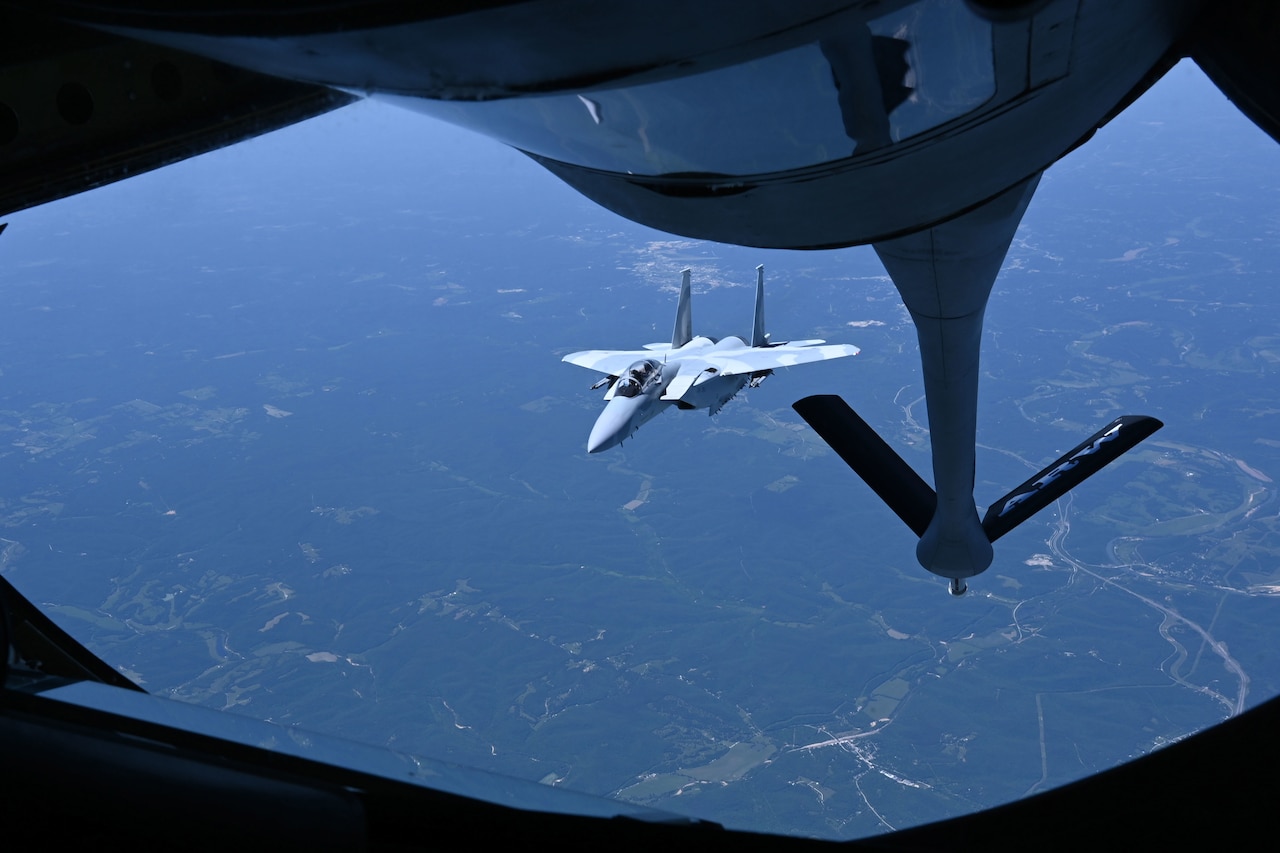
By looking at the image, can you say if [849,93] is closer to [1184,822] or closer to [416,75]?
[416,75]

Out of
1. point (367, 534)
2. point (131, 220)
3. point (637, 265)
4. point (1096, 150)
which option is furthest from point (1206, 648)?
point (131, 220)

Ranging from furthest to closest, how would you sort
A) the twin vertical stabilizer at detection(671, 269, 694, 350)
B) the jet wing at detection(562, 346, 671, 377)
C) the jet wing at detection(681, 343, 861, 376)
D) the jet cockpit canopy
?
1. the twin vertical stabilizer at detection(671, 269, 694, 350)
2. the jet wing at detection(562, 346, 671, 377)
3. the jet wing at detection(681, 343, 861, 376)
4. the jet cockpit canopy

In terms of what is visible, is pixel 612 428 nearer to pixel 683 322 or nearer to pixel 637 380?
pixel 637 380

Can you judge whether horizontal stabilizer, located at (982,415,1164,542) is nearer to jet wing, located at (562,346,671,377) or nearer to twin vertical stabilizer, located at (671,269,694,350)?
jet wing, located at (562,346,671,377)

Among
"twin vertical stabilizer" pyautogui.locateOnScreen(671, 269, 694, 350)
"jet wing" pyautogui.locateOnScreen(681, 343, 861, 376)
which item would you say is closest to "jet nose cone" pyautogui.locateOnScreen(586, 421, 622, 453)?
"jet wing" pyautogui.locateOnScreen(681, 343, 861, 376)

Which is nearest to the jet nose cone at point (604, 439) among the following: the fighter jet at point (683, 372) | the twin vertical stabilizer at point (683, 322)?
the fighter jet at point (683, 372)

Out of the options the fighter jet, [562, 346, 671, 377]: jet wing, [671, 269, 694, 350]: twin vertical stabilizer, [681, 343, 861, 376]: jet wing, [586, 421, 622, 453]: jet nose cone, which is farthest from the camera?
[671, 269, 694, 350]: twin vertical stabilizer

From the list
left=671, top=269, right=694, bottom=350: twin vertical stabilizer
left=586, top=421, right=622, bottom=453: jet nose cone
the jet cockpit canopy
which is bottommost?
left=586, top=421, right=622, bottom=453: jet nose cone
